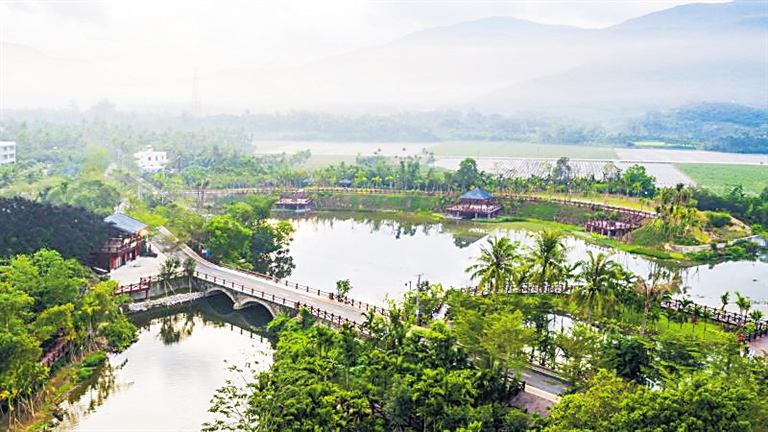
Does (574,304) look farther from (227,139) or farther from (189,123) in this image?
(189,123)

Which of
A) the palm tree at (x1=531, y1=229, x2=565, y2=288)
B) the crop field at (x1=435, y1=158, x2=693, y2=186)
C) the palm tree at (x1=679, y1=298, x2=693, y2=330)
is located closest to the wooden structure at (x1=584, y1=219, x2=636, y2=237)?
the palm tree at (x1=679, y1=298, x2=693, y2=330)

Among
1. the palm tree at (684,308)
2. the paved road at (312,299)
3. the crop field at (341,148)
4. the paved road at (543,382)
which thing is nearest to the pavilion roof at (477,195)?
the paved road at (312,299)

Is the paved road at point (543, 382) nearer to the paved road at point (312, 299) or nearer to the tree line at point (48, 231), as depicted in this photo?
the paved road at point (312, 299)

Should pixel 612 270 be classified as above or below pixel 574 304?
above

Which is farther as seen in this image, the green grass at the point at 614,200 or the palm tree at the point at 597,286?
the green grass at the point at 614,200

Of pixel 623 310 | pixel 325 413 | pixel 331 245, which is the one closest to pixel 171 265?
pixel 331 245

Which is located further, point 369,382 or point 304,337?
point 304,337

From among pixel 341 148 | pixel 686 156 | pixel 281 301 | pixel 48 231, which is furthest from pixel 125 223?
pixel 341 148
